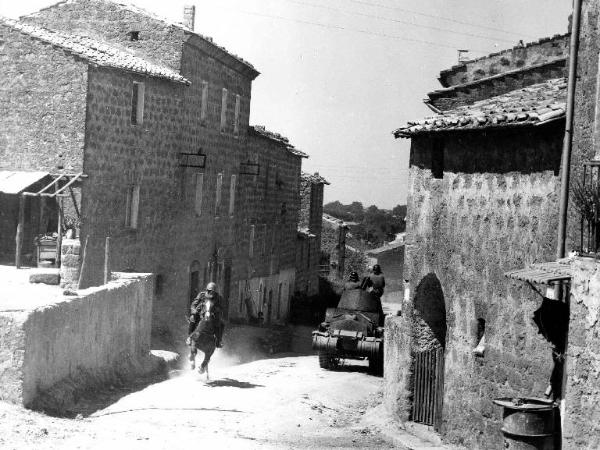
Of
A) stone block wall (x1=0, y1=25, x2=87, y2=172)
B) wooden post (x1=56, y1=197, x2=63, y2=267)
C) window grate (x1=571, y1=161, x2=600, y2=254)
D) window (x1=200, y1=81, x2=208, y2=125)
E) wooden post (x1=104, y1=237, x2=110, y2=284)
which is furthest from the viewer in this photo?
window (x1=200, y1=81, x2=208, y2=125)

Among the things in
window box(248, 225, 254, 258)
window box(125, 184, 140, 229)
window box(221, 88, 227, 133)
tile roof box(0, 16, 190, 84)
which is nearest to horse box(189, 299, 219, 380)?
tile roof box(0, 16, 190, 84)

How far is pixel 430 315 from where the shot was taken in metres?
16.5

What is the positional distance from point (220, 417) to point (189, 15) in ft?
67.8

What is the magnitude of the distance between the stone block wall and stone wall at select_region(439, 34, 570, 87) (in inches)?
318

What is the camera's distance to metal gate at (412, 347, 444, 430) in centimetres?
1555

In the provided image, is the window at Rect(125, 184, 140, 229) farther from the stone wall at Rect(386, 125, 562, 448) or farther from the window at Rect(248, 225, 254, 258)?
the stone wall at Rect(386, 125, 562, 448)

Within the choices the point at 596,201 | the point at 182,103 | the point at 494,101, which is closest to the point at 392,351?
the point at 494,101

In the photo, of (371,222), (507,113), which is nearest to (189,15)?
(507,113)

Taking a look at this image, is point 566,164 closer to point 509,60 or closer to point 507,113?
point 507,113

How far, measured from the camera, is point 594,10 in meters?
12.3

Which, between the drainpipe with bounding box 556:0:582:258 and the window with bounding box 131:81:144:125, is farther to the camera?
the window with bounding box 131:81:144:125

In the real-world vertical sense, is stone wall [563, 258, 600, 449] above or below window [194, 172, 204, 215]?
below

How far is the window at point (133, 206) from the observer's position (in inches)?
1018

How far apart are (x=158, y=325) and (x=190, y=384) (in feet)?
31.7
